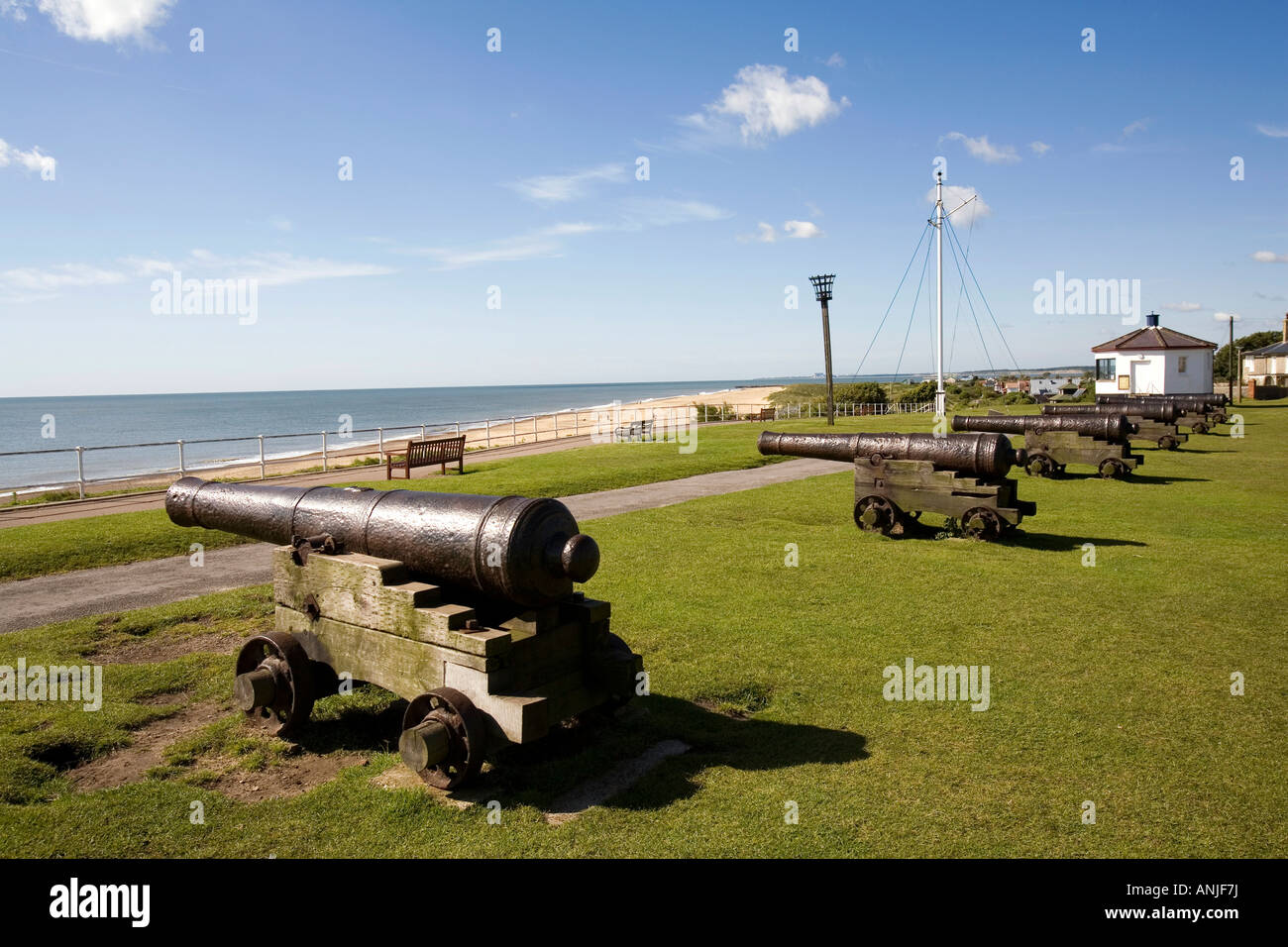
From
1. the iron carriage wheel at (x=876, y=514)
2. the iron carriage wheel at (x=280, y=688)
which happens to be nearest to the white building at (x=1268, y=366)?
the iron carriage wheel at (x=876, y=514)

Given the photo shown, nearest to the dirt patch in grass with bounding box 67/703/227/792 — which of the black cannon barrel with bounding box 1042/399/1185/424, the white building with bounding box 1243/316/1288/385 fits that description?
the black cannon barrel with bounding box 1042/399/1185/424

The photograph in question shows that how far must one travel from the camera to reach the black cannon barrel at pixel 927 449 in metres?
10.9

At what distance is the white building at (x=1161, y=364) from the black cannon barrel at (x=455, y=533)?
4648 centimetres

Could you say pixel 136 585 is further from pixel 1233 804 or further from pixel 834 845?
pixel 1233 804

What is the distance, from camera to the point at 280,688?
5070 millimetres

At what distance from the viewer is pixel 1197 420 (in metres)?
27.9

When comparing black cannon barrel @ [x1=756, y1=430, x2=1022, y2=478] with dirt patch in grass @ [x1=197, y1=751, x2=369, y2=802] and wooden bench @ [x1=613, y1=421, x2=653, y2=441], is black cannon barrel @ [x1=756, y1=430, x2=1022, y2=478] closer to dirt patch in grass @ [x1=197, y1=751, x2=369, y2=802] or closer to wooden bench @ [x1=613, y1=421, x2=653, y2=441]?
dirt patch in grass @ [x1=197, y1=751, x2=369, y2=802]

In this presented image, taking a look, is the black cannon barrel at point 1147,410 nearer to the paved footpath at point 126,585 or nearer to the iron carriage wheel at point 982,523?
the iron carriage wheel at point 982,523

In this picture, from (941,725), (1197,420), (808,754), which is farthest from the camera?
(1197,420)

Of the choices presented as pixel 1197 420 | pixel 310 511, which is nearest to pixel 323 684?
pixel 310 511

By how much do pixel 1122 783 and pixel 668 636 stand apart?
3.50 m

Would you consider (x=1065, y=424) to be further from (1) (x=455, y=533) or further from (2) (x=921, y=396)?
(2) (x=921, y=396)

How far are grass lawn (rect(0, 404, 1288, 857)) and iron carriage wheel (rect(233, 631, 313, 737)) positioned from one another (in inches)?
6.3

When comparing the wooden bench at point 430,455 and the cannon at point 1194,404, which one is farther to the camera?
the cannon at point 1194,404
